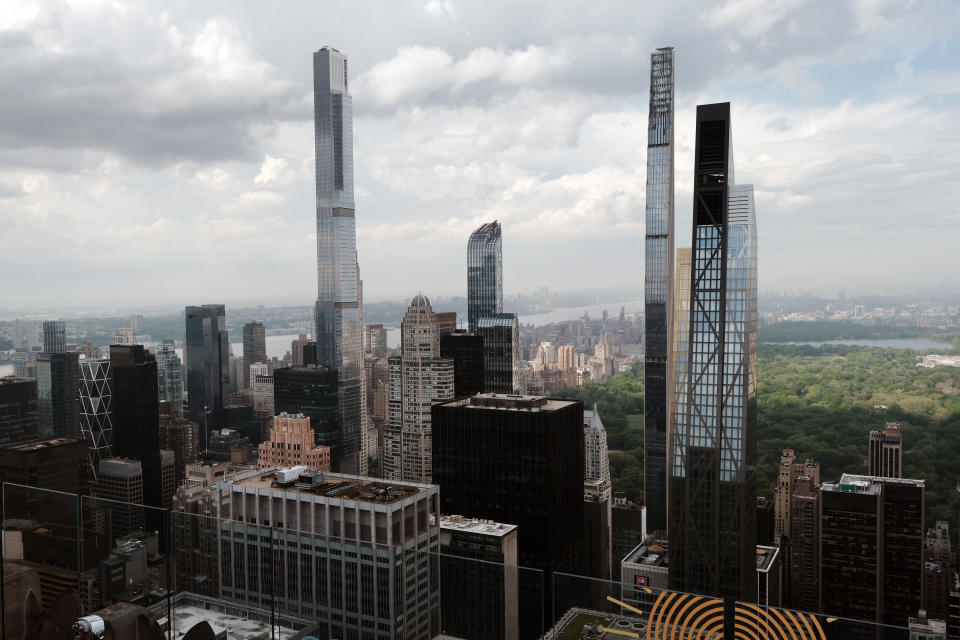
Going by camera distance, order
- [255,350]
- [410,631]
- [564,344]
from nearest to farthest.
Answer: [410,631] < [564,344] < [255,350]

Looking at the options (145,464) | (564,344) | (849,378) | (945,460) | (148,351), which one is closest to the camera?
(945,460)

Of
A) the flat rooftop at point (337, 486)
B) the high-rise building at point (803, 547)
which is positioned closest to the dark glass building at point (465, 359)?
the high-rise building at point (803, 547)

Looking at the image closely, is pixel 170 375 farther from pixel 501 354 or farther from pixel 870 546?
pixel 870 546

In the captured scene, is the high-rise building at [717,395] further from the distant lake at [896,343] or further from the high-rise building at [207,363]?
the high-rise building at [207,363]

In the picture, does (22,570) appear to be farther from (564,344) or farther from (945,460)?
(564,344)

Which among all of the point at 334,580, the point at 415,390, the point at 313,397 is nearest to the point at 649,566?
the point at 415,390

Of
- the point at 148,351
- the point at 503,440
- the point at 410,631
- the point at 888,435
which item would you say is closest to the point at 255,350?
the point at 148,351

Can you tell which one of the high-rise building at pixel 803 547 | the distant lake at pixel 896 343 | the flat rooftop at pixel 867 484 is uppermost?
the distant lake at pixel 896 343
